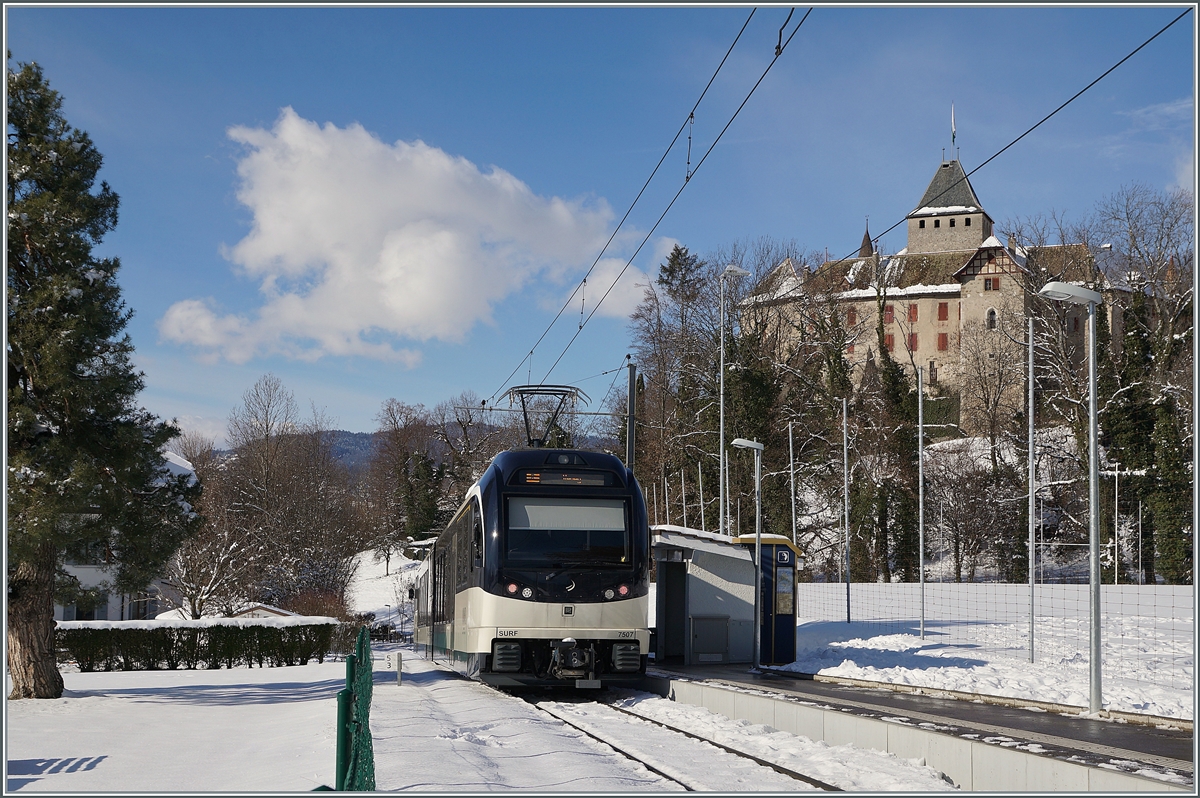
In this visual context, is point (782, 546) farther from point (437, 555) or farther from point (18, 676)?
point (18, 676)

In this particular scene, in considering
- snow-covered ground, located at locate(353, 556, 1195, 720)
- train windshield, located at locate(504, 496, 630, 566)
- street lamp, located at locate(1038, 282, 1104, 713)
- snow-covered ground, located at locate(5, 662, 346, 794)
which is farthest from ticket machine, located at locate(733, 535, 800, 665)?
street lamp, located at locate(1038, 282, 1104, 713)

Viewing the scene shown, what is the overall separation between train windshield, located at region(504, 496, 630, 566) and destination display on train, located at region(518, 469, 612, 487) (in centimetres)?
24

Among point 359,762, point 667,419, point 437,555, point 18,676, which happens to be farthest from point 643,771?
point 667,419

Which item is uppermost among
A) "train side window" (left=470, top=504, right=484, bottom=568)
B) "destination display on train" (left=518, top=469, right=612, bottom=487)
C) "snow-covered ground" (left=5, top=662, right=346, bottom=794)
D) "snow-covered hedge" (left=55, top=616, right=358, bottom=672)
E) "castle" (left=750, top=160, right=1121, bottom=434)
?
"castle" (left=750, top=160, right=1121, bottom=434)

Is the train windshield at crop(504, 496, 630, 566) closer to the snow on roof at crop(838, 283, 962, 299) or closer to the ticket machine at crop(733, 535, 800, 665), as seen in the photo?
the ticket machine at crop(733, 535, 800, 665)

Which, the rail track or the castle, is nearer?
the rail track

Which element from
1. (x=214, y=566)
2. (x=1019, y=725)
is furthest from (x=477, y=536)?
(x=214, y=566)

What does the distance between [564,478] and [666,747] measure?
5646 mm

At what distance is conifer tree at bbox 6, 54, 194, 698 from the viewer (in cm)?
1662

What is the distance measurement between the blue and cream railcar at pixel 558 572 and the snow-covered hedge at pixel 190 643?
1593cm

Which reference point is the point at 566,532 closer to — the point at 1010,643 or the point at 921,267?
the point at 1010,643

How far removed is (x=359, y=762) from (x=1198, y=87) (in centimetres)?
797

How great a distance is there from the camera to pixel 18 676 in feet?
57.5

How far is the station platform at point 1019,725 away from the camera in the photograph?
28.2 ft
